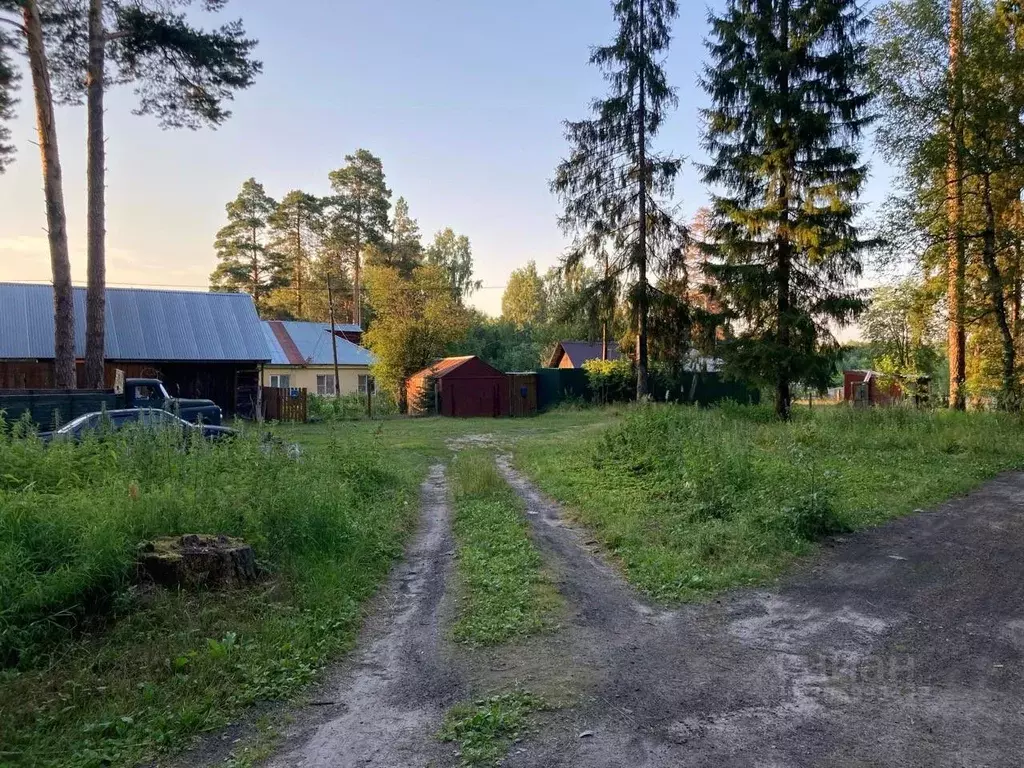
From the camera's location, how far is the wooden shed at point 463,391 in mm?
30250

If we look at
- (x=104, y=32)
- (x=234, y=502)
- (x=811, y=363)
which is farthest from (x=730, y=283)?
(x=104, y=32)

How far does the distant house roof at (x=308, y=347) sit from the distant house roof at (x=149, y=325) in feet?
24.4

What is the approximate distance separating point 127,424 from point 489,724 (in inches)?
241

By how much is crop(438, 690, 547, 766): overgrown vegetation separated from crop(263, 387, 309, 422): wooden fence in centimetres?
2344

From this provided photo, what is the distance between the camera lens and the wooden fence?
2596 centimetres

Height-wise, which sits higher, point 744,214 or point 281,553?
point 744,214

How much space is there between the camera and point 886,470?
10.9 meters

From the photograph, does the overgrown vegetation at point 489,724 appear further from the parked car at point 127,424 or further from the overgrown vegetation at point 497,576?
the parked car at point 127,424

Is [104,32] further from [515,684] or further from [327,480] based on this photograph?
[515,684]

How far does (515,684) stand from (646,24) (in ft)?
73.0

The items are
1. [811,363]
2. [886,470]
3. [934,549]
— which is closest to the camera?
[934,549]

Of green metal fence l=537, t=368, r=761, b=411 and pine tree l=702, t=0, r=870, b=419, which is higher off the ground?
pine tree l=702, t=0, r=870, b=419

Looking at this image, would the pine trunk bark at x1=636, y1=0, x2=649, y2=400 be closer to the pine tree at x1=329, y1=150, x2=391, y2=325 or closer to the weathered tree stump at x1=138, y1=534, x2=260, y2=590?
the weathered tree stump at x1=138, y1=534, x2=260, y2=590

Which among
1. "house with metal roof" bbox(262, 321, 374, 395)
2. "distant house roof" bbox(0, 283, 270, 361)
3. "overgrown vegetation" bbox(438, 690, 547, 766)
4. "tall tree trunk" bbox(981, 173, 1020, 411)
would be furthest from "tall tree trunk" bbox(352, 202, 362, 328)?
"overgrown vegetation" bbox(438, 690, 547, 766)
